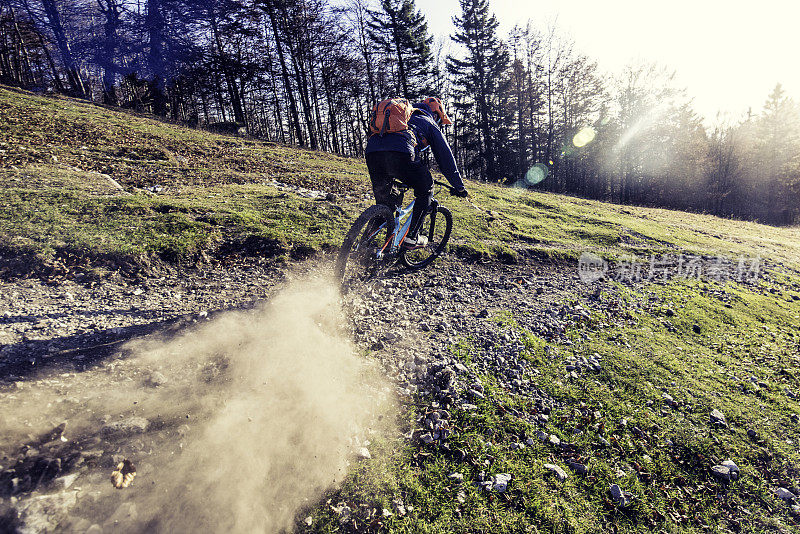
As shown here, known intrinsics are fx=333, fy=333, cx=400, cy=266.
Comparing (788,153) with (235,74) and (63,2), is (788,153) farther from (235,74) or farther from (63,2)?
(63,2)

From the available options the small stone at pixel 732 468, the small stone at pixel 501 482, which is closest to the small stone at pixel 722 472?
the small stone at pixel 732 468

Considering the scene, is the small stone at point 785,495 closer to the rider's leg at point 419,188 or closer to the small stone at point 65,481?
the rider's leg at point 419,188

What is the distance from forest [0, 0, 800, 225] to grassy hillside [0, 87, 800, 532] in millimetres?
22971

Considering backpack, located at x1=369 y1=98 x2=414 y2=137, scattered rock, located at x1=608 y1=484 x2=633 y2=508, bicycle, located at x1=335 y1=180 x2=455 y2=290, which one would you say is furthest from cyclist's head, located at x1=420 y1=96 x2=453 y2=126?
scattered rock, located at x1=608 y1=484 x2=633 y2=508

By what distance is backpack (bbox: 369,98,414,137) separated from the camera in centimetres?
527

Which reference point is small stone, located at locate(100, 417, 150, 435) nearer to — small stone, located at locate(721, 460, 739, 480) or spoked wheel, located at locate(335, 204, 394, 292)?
spoked wheel, located at locate(335, 204, 394, 292)

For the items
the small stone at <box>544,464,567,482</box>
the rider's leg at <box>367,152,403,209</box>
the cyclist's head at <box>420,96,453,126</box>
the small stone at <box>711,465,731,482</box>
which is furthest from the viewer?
the cyclist's head at <box>420,96,453,126</box>

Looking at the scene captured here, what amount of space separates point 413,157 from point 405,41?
112ft

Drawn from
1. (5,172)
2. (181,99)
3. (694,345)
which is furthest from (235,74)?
(694,345)

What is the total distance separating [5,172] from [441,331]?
34.4 feet

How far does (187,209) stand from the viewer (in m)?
8.04

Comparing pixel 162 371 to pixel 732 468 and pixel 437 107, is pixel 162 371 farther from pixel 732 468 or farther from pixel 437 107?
pixel 732 468

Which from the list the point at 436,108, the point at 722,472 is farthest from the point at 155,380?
the point at 722,472

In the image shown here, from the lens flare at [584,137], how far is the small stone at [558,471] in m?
50.1
